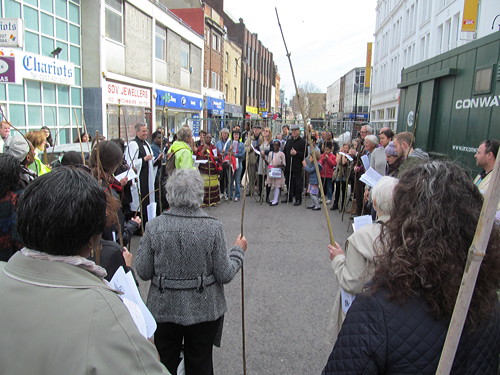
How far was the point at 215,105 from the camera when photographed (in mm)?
32500

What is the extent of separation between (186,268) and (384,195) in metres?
1.27

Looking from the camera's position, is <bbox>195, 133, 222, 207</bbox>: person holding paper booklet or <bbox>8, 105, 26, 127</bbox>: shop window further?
<bbox>8, 105, 26, 127</bbox>: shop window

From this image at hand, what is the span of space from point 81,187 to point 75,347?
1.61 feet

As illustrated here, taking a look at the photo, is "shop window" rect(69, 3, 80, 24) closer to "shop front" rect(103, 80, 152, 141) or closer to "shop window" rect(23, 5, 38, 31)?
"shop window" rect(23, 5, 38, 31)

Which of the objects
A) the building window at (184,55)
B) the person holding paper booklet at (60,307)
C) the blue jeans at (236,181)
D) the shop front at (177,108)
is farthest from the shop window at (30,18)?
the building window at (184,55)

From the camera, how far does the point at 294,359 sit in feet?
11.3

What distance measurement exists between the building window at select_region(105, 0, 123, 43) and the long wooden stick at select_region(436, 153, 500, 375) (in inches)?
690

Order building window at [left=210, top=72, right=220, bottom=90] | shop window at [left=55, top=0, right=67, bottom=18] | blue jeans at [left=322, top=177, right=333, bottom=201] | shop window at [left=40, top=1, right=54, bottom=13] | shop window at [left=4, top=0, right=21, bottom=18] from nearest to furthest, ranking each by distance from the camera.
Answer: blue jeans at [left=322, top=177, right=333, bottom=201] → shop window at [left=4, top=0, right=21, bottom=18] → shop window at [left=40, top=1, right=54, bottom=13] → shop window at [left=55, top=0, right=67, bottom=18] → building window at [left=210, top=72, right=220, bottom=90]

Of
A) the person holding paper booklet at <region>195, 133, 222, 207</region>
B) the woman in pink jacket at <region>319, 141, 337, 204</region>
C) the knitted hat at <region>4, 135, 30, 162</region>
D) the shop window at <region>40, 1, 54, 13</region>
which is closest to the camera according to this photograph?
the knitted hat at <region>4, 135, 30, 162</region>

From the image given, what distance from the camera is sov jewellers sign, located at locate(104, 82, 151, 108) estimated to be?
1619 centimetres

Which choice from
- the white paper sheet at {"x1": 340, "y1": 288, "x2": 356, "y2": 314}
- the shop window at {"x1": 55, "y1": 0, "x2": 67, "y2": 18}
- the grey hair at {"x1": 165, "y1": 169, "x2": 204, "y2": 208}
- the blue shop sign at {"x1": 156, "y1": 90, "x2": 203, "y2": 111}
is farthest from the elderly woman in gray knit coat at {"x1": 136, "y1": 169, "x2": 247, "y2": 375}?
the blue shop sign at {"x1": 156, "y1": 90, "x2": 203, "y2": 111}

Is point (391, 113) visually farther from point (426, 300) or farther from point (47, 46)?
point (426, 300)

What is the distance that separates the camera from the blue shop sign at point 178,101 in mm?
21584

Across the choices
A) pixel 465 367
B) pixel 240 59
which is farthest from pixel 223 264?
pixel 240 59
